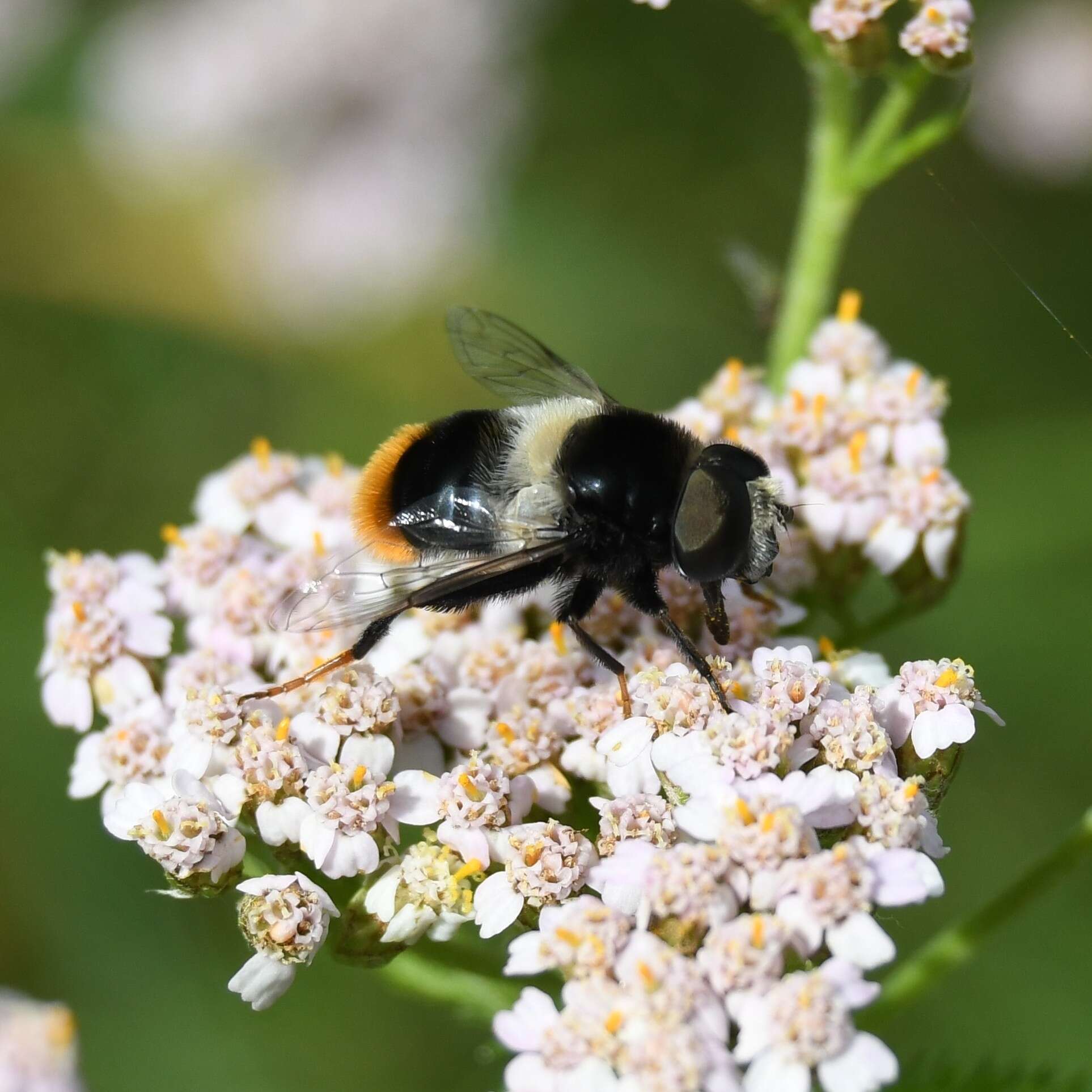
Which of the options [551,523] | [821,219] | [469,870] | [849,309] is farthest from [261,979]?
[821,219]

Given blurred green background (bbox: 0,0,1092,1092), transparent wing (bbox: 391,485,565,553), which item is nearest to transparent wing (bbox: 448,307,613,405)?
transparent wing (bbox: 391,485,565,553)

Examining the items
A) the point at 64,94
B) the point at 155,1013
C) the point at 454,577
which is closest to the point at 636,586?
the point at 454,577

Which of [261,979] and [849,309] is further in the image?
[849,309]

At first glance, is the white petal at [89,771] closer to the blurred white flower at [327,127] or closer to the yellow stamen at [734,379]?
the yellow stamen at [734,379]

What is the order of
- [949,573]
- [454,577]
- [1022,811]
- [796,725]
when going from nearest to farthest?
[796,725], [454,577], [949,573], [1022,811]

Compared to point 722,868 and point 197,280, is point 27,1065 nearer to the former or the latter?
point 722,868

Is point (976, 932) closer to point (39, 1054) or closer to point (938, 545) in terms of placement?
point (938, 545)

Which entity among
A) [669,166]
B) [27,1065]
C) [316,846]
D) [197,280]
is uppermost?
[669,166]

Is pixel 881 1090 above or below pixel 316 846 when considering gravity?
below
